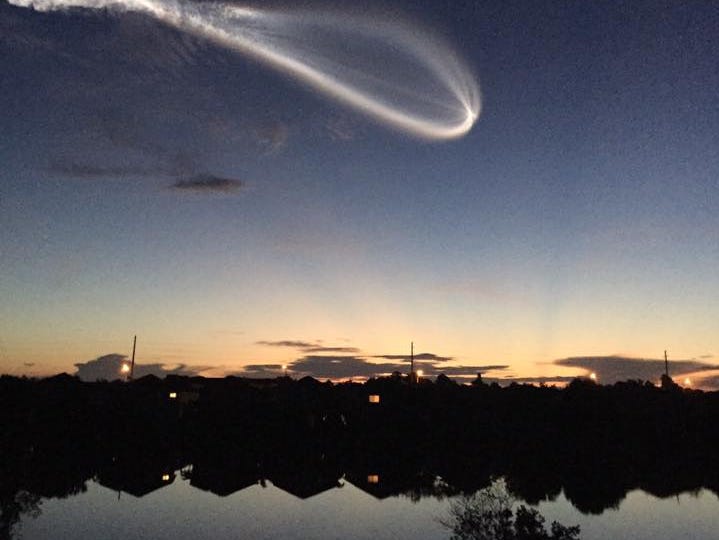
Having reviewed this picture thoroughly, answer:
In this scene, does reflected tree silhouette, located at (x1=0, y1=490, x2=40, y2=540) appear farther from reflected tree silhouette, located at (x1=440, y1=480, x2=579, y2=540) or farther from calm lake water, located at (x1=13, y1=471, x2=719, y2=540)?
reflected tree silhouette, located at (x1=440, y1=480, x2=579, y2=540)

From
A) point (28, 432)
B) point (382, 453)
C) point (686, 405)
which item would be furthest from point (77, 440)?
point (686, 405)

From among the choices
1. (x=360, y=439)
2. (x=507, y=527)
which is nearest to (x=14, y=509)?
(x=507, y=527)

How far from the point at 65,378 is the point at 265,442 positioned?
2690 cm

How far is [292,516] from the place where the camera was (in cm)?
3173

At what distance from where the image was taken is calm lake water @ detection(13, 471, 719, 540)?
2786cm

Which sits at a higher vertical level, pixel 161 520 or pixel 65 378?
pixel 65 378

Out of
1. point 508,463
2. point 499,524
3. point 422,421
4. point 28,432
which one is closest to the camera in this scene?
point 499,524

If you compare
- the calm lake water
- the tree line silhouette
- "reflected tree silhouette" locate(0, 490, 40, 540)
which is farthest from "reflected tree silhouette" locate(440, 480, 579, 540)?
"reflected tree silhouette" locate(0, 490, 40, 540)

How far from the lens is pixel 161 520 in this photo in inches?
1171

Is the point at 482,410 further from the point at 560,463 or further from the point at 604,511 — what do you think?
the point at 604,511

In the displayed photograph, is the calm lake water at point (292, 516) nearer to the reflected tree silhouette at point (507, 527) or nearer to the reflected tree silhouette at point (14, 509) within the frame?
the reflected tree silhouette at point (14, 509)

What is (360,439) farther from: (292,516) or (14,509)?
(14,509)

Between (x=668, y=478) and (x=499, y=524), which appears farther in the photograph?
(x=668, y=478)

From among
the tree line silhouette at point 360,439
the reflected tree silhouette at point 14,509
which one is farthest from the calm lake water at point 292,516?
the tree line silhouette at point 360,439
